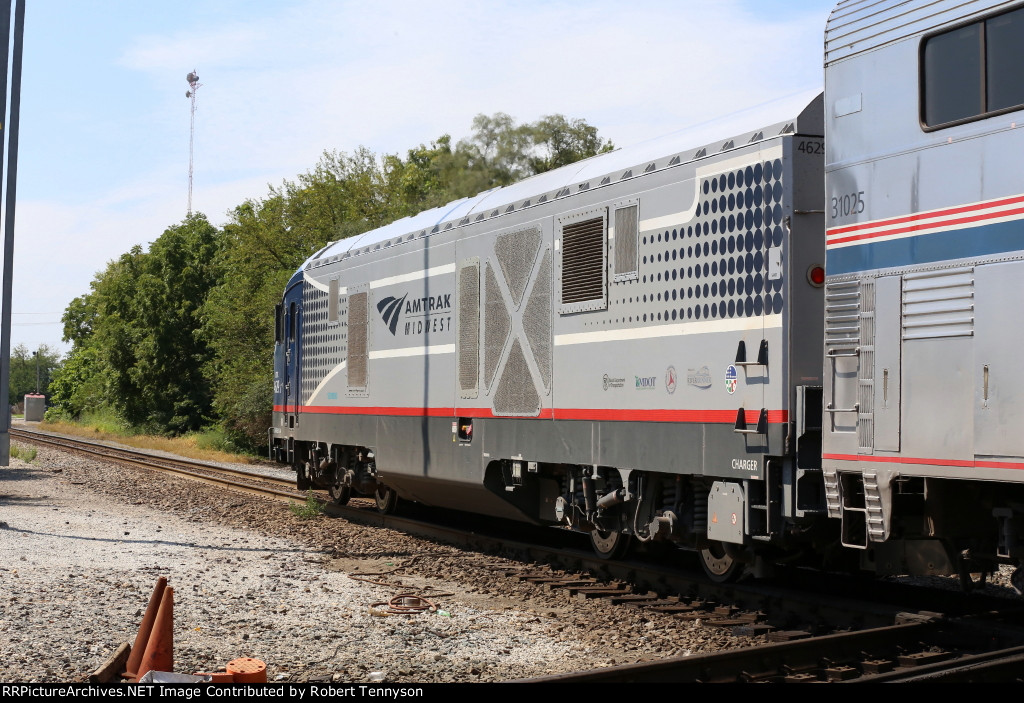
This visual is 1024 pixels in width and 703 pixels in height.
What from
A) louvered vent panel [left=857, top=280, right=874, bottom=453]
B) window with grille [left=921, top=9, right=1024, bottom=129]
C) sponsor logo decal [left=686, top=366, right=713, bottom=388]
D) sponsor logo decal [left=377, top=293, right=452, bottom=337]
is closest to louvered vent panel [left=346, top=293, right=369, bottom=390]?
sponsor logo decal [left=377, top=293, right=452, bottom=337]

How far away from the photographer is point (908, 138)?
6.77m

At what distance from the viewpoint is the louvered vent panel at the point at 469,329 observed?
39.2 feet

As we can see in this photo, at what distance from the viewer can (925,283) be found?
654 centimetres

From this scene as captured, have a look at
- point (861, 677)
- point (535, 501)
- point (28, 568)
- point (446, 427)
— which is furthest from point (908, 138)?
point (28, 568)

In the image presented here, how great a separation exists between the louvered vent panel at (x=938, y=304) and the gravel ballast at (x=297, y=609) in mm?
2806

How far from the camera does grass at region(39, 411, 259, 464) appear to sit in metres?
34.5

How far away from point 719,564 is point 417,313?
219 inches

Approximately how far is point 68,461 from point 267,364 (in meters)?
7.67

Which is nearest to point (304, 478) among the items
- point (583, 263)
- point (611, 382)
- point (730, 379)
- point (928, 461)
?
point (583, 263)

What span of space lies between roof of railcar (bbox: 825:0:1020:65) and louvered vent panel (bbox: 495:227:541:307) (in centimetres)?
411

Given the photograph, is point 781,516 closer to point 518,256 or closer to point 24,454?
point 518,256

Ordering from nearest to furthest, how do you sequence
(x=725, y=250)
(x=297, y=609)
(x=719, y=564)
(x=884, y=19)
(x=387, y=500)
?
(x=884, y=19) → (x=725, y=250) → (x=297, y=609) → (x=719, y=564) → (x=387, y=500)

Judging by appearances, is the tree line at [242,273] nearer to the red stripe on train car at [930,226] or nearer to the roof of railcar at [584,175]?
the roof of railcar at [584,175]

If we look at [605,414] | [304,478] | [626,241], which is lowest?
[304,478]
